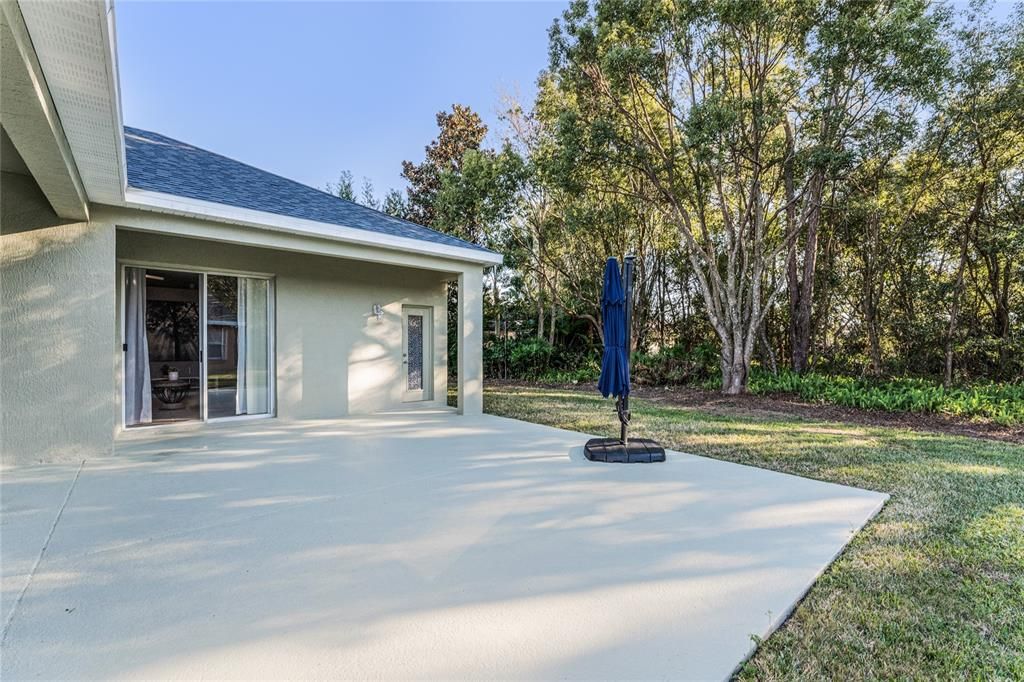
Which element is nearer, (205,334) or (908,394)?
(205,334)

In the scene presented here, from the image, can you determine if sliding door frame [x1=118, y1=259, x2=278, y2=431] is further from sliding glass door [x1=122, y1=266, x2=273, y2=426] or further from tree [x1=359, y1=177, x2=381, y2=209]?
tree [x1=359, y1=177, x2=381, y2=209]

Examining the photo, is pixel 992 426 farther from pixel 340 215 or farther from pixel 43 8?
pixel 43 8

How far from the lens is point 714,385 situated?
11.6m

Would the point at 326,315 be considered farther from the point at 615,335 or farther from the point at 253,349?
the point at 615,335

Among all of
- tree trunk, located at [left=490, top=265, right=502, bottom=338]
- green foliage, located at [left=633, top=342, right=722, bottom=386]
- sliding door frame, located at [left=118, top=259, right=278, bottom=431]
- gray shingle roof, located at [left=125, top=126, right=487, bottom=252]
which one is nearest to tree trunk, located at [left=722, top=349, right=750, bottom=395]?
green foliage, located at [left=633, top=342, right=722, bottom=386]

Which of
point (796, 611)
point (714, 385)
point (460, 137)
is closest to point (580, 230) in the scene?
point (714, 385)

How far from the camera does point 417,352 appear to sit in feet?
30.8

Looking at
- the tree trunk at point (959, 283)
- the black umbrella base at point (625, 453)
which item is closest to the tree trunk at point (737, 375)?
the tree trunk at point (959, 283)

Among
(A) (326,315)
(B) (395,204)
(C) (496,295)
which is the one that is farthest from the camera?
(B) (395,204)

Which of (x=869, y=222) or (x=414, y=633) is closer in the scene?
(x=414, y=633)

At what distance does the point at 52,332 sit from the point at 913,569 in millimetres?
7726

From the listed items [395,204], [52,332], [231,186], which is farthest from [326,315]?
[395,204]

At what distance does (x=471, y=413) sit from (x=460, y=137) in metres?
14.4

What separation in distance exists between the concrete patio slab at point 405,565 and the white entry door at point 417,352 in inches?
167
